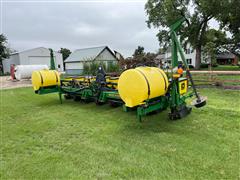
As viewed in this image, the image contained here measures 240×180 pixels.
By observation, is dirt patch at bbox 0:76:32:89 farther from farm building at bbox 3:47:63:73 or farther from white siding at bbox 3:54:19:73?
white siding at bbox 3:54:19:73

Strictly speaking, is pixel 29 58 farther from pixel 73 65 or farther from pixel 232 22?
pixel 232 22

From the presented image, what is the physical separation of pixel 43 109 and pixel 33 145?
3.02 metres

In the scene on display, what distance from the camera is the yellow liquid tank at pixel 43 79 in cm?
662

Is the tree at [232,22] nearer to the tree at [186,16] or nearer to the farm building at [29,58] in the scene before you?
the tree at [186,16]

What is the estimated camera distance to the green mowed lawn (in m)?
2.50

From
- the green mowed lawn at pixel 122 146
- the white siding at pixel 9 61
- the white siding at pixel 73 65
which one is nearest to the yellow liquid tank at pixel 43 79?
the green mowed lawn at pixel 122 146

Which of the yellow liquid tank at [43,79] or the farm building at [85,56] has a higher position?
the farm building at [85,56]

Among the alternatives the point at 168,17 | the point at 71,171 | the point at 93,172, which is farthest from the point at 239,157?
the point at 168,17

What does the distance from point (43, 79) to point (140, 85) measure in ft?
14.1

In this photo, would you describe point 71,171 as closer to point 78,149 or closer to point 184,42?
point 78,149

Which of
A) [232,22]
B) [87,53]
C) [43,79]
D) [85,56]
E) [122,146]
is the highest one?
[232,22]

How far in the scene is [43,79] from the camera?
21.8ft

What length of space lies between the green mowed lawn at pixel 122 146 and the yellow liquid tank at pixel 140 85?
2.30ft

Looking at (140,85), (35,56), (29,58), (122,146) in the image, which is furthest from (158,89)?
(35,56)
